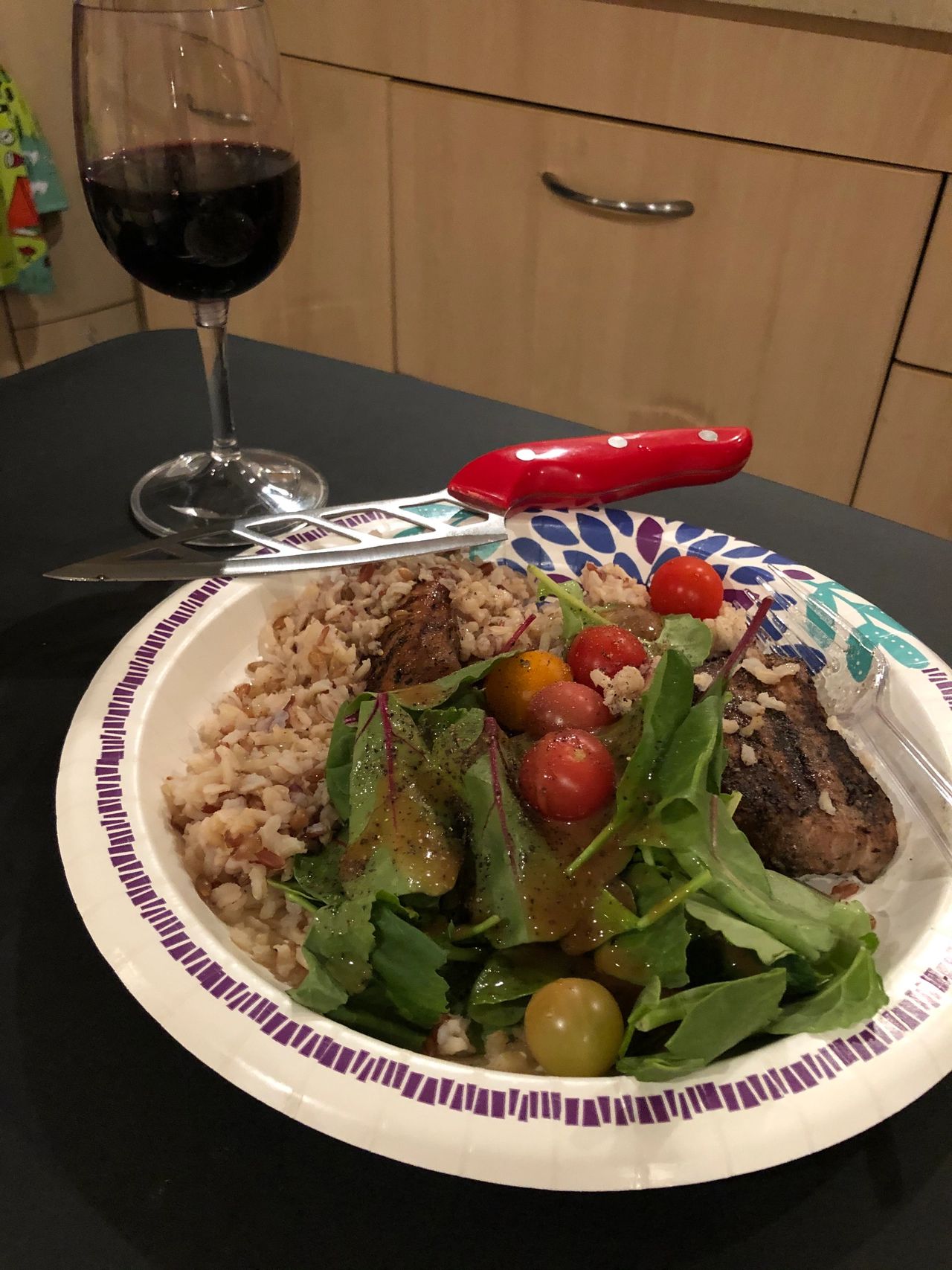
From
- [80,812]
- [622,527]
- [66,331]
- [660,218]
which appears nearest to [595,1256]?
[80,812]

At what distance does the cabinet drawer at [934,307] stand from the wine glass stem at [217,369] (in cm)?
132

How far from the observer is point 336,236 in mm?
2471

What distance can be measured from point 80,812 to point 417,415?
0.83 metres

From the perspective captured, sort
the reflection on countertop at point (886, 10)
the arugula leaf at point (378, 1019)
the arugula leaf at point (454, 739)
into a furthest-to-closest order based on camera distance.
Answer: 1. the reflection on countertop at point (886, 10)
2. the arugula leaf at point (454, 739)
3. the arugula leaf at point (378, 1019)

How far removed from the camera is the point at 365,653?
950mm

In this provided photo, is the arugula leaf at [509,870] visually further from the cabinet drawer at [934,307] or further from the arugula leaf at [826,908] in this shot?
the cabinet drawer at [934,307]

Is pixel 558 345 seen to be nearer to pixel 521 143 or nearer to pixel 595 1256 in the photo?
pixel 521 143

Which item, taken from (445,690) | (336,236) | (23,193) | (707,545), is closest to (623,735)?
(445,690)

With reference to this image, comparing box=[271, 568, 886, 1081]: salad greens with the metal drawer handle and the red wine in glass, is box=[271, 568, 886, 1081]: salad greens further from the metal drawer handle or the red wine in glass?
the metal drawer handle

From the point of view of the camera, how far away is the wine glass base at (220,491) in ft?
3.69

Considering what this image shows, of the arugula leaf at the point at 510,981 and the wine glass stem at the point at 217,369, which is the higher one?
the wine glass stem at the point at 217,369

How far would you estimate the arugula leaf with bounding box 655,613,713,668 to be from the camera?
0.87 m

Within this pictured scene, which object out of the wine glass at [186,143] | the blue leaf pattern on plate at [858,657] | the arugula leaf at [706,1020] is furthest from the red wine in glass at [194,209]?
the arugula leaf at [706,1020]

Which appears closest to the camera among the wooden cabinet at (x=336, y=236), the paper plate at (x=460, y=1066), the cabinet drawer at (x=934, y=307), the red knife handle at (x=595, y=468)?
the paper plate at (x=460, y=1066)
